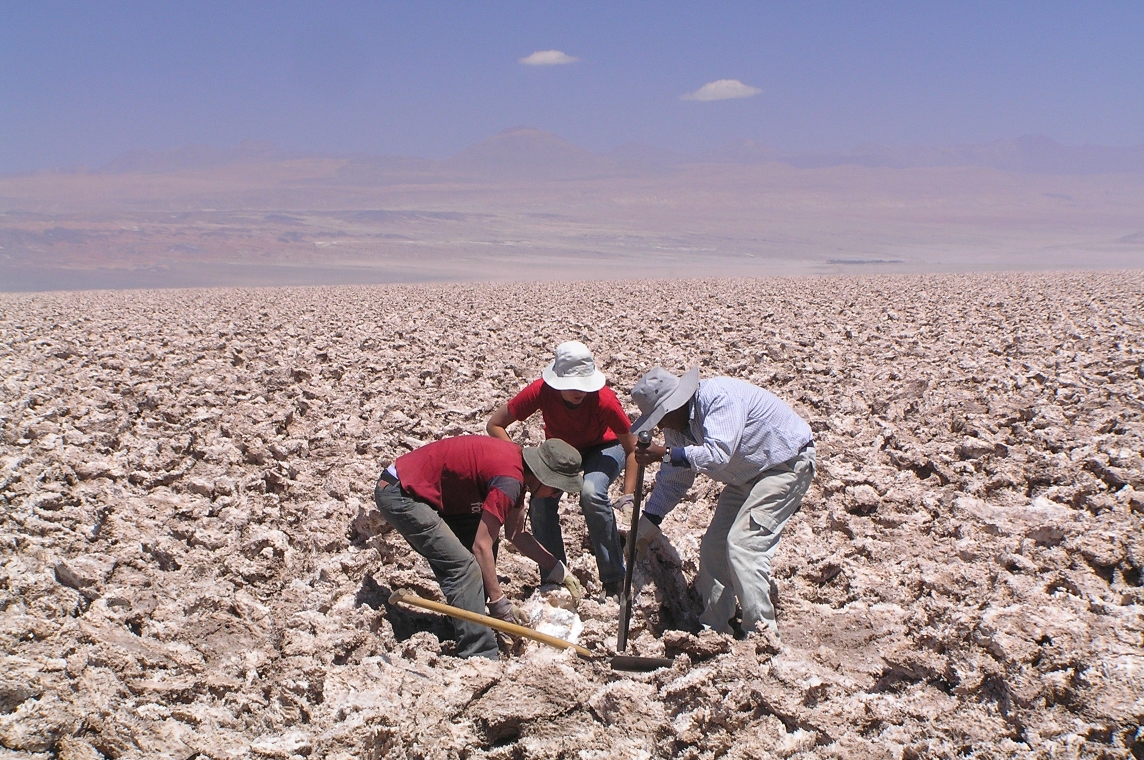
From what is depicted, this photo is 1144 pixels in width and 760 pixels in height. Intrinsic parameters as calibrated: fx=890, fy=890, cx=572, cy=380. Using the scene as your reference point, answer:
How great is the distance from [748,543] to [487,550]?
974 mm

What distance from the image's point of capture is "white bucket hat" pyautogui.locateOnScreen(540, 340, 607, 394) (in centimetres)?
373

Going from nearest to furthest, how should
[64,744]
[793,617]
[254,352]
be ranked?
[64,744] → [793,617] → [254,352]

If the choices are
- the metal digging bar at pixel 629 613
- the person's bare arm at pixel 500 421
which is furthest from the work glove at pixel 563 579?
the person's bare arm at pixel 500 421

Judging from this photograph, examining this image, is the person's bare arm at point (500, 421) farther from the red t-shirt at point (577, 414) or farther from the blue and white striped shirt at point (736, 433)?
the blue and white striped shirt at point (736, 433)

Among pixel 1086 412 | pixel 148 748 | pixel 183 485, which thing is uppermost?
pixel 1086 412

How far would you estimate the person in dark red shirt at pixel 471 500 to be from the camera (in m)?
3.32

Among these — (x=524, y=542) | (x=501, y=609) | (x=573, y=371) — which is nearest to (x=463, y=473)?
(x=524, y=542)

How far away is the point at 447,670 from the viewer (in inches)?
123

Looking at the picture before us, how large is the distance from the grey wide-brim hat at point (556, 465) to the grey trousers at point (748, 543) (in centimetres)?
61

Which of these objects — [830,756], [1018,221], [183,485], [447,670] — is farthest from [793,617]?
[1018,221]

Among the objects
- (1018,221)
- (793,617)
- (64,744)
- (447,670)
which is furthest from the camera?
(1018,221)

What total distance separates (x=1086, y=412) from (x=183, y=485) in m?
5.19

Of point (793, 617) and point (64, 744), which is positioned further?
point (793, 617)

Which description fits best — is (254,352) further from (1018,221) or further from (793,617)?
(1018,221)
